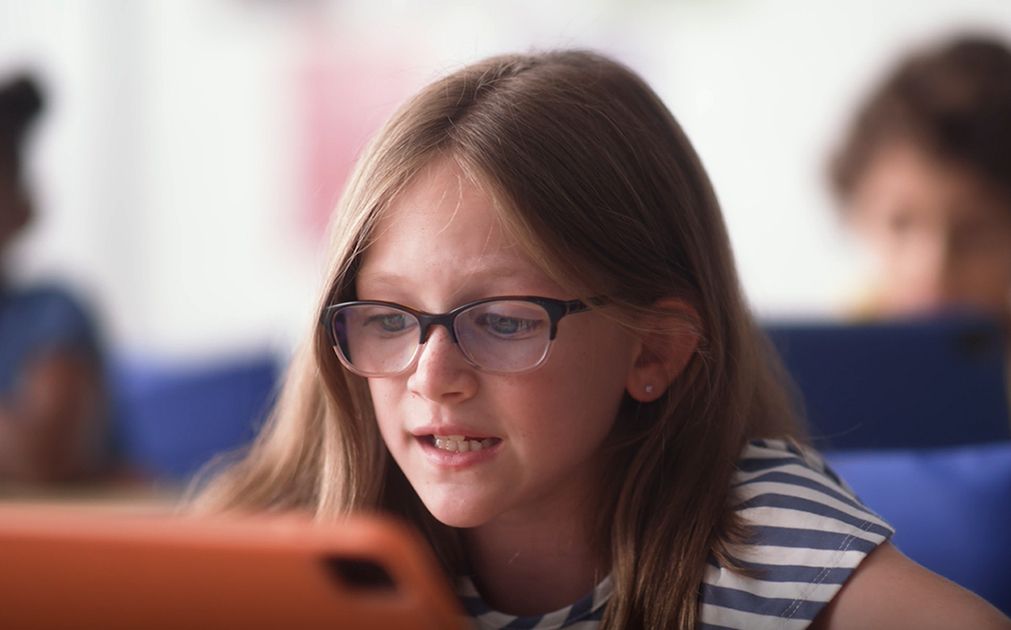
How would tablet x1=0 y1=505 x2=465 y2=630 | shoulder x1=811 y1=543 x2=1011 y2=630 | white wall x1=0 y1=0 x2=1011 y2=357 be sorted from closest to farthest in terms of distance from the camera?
tablet x1=0 y1=505 x2=465 y2=630, shoulder x1=811 y1=543 x2=1011 y2=630, white wall x1=0 y1=0 x2=1011 y2=357

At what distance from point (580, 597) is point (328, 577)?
494mm

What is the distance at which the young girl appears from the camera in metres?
0.73

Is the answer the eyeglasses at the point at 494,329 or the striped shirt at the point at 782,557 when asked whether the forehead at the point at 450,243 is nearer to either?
the eyeglasses at the point at 494,329

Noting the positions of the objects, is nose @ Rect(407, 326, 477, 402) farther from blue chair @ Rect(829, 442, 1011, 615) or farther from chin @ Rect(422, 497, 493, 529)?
blue chair @ Rect(829, 442, 1011, 615)

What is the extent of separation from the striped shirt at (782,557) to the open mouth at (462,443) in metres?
0.17

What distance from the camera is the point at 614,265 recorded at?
0.77 m

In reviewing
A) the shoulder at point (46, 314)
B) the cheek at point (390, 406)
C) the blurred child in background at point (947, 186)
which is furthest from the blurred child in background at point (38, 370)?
the blurred child in background at point (947, 186)

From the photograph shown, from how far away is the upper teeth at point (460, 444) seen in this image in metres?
0.75

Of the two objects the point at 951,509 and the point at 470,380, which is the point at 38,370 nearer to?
the point at 470,380

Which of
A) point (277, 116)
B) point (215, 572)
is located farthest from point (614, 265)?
point (277, 116)

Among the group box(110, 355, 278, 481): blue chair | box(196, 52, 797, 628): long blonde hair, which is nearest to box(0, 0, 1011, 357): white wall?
box(110, 355, 278, 481): blue chair

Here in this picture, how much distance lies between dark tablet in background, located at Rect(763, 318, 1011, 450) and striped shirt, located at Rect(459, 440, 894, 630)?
22.6 inches

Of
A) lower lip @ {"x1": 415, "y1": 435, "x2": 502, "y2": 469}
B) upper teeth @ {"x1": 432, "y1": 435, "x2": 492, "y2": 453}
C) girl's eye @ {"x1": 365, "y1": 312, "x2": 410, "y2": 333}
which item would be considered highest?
girl's eye @ {"x1": 365, "y1": 312, "x2": 410, "y2": 333}

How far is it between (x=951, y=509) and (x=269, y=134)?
2.55 meters
